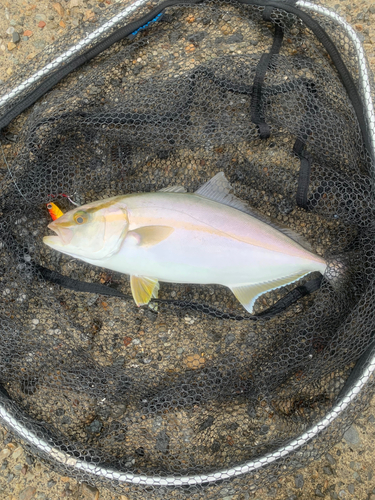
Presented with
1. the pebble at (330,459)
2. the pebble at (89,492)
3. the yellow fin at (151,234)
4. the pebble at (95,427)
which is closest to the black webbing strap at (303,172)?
the yellow fin at (151,234)

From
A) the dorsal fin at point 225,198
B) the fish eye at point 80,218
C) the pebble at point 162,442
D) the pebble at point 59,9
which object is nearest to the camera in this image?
the fish eye at point 80,218

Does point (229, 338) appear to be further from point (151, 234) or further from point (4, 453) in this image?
point (4, 453)

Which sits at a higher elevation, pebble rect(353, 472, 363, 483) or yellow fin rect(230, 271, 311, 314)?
yellow fin rect(230, 271, 311, 314)

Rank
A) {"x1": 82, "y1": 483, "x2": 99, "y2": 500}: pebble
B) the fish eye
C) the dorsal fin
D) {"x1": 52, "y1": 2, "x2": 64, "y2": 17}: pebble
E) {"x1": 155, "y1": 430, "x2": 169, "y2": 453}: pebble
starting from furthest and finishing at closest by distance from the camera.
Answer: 1. {"x1": 52, "y1": 2, "x2": 64, "y2": 17}: pebble
2. {"x1": 82, "y1": 483, "x2": 99, "y2": 500}: pebble
3. {"x1": 155, "y1": 430, "x2": 169, "y2": 453}: pebble
4. the dorsal fin
5. the fish eye

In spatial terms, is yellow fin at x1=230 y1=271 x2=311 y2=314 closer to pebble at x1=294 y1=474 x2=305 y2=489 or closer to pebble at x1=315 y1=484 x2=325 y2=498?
pebble at x1=294 y1=474 x2=305 y2=489

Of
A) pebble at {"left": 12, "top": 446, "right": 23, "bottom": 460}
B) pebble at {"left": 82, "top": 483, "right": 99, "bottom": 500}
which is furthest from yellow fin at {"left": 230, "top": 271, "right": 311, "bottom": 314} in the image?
pebble at {"left": 12, "top": 446, "right": 23, "bottom": 460}

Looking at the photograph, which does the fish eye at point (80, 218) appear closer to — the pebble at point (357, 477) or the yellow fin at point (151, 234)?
the yellow fin at point (151, 234)

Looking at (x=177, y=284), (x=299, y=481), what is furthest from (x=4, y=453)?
(x=299, y=481)
